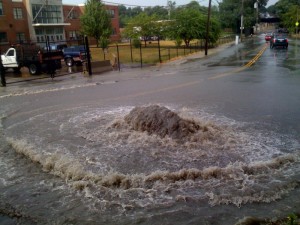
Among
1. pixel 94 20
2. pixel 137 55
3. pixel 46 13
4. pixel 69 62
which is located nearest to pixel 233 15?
pixel 46 13

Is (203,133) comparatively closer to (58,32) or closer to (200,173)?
(200,173)

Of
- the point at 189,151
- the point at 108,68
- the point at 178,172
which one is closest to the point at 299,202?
the point at 178,172

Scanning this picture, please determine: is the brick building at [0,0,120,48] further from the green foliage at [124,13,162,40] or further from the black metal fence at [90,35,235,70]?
the green foliage at [124,13,162,40]

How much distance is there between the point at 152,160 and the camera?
7.45 m

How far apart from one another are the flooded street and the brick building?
119 ft

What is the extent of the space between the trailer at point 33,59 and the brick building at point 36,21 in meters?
19.3

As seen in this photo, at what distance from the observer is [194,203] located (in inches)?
219

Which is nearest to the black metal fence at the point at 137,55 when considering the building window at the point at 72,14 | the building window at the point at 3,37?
the building window at the point at 3,37

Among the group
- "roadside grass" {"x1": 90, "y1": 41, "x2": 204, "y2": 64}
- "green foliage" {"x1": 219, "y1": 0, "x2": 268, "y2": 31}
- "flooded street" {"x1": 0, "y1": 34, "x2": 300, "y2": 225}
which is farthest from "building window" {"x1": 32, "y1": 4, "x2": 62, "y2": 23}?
"green foliage" {"x1": 219, "y1": 0, "x2": 268, "y2": 31}

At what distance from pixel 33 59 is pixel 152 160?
2077cm

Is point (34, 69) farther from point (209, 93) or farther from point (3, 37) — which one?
point (3, 37)

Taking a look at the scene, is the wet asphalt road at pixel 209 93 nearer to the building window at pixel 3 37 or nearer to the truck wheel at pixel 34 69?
the truck wheel at pixel 34 69

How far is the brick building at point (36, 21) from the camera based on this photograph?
49.5 m

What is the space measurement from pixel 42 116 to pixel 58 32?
51.7 m
